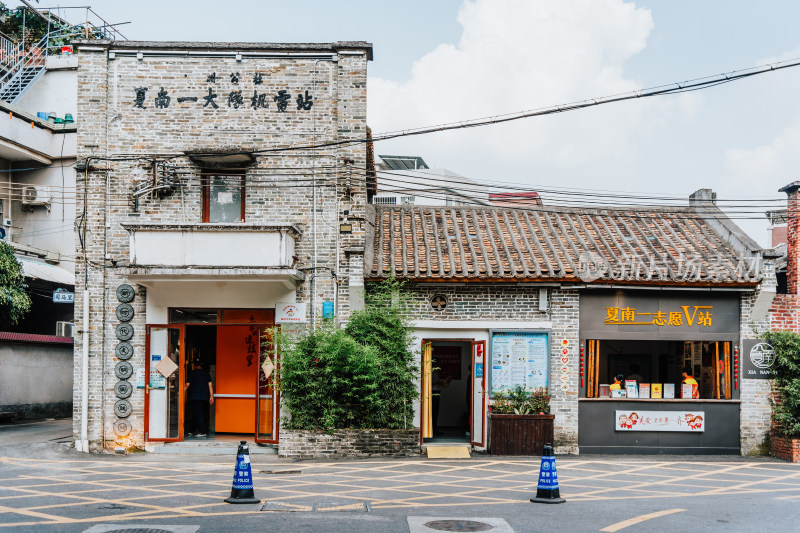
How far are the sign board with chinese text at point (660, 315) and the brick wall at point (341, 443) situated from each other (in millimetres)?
4739

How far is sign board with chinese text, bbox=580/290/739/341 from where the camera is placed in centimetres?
1625

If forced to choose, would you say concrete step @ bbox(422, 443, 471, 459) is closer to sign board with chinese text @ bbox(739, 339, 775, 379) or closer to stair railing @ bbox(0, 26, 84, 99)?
sign board with chinese text @ bbox(739, 339, 775, 379)

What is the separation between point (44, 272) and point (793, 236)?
69.2 feet

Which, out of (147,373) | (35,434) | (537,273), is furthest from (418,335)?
(35,434)

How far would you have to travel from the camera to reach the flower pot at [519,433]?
15.5m

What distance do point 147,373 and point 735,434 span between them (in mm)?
12516

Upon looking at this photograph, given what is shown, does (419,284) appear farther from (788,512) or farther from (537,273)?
(788,512)

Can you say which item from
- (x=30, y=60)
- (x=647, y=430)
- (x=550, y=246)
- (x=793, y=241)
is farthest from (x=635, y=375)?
(x=30, y=60)

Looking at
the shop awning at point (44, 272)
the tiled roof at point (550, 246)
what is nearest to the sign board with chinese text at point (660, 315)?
the tiled roof at point (550, 246)

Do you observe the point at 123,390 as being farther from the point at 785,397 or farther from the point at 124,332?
the point at 785,397

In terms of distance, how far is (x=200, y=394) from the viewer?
645 inches

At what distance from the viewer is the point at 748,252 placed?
16594mm

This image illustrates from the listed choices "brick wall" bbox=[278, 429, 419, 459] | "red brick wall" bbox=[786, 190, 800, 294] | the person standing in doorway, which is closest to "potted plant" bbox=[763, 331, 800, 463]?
"red brick wall" bbox=[786, 190, 800, 294]

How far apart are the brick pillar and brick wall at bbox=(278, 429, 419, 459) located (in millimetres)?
9179
